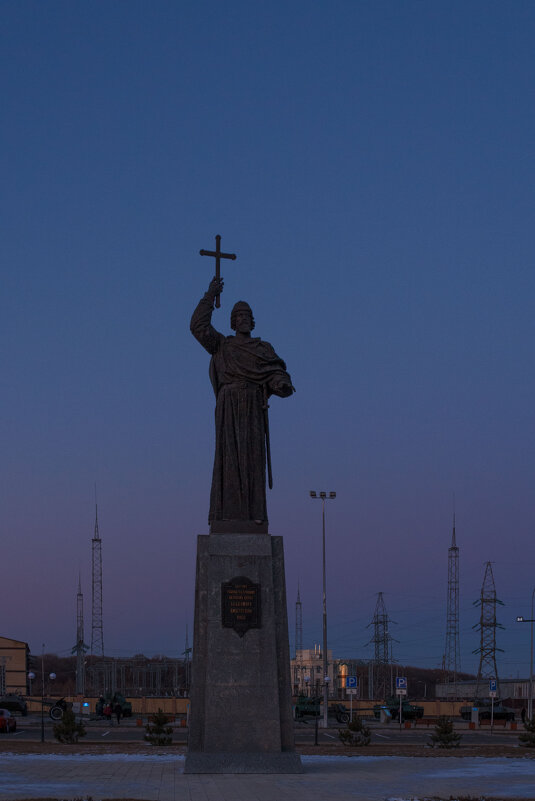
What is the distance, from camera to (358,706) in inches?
2566

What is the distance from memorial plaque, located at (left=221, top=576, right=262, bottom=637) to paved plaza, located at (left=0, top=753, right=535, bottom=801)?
2493 mm

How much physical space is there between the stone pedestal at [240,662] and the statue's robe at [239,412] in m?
0.77

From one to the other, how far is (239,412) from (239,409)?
0.19 feet

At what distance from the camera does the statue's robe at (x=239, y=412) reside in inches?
719

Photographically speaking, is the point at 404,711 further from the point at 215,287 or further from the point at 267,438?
the point at 215,287

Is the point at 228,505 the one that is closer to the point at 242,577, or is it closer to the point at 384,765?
the point at 242,577

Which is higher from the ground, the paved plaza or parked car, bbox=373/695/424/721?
the paved plaza

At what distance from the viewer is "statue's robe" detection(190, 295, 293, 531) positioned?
59.9 ft

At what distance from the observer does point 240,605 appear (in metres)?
17.2

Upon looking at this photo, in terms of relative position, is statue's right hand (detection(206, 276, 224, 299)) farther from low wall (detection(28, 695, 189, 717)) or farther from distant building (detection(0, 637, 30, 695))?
distant building (detection(0, 637, 30, 695))

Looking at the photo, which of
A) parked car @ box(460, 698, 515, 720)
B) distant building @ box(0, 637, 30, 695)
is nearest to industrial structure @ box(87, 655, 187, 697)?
distant building @ box(0, 637, 30, 695)

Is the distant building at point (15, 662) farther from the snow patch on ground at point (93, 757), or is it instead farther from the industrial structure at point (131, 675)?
the snow patch on ground at point (93, 757)

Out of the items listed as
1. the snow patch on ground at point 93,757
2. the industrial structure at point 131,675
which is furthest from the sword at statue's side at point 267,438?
the industrial structure at point 131,675

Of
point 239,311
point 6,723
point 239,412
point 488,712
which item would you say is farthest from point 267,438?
point 488,712
